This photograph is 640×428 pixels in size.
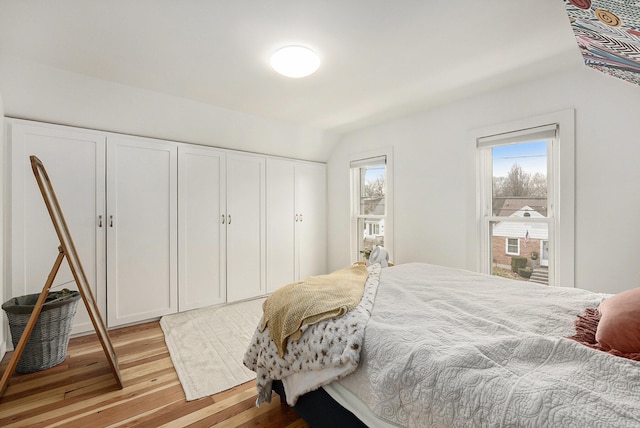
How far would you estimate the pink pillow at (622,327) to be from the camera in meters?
0.98

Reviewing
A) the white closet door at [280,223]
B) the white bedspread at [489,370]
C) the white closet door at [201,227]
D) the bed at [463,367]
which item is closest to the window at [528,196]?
the bed at [463,367]

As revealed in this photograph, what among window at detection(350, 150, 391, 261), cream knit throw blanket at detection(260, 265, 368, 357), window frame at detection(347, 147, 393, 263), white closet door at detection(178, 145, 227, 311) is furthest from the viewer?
window at detection(350, 150, 391, 261)

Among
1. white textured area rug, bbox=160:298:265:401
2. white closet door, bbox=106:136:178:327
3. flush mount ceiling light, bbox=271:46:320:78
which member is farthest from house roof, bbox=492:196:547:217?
white closet door, bbox=106:136:178:327

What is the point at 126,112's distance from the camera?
9.31ft

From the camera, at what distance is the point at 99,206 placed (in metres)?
2.84

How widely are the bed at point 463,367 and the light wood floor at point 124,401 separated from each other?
28 centimetres

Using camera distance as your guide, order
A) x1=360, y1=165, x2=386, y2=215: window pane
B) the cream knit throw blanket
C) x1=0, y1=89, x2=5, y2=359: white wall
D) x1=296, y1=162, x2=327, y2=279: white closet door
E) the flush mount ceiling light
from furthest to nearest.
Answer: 1. x1=296, y1=162, x2=327, y2=279: white closet door
2. x1=360, y1=165, x2=386, y2=215: window pane
3. x1=0, y1=89, x2=5, y2=359: white wall
4. the flush mount ceiling light
5. the cream knit throw blanket

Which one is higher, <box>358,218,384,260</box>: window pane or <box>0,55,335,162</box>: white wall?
<box>0,55,335,162</box>: white wall

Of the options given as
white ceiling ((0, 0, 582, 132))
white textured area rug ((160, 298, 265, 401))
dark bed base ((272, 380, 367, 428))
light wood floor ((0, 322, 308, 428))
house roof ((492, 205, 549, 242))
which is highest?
A: white ceiling ((0, 0, 582, 132))

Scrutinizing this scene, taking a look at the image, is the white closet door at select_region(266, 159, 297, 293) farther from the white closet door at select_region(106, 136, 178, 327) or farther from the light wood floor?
the light wood floor

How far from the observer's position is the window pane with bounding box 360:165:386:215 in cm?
397

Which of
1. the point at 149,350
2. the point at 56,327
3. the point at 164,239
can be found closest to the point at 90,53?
the point at 164,239

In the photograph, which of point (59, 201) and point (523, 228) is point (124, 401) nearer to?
point (59, 201)

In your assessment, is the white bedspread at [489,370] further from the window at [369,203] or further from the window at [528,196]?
the window at [369,203]
